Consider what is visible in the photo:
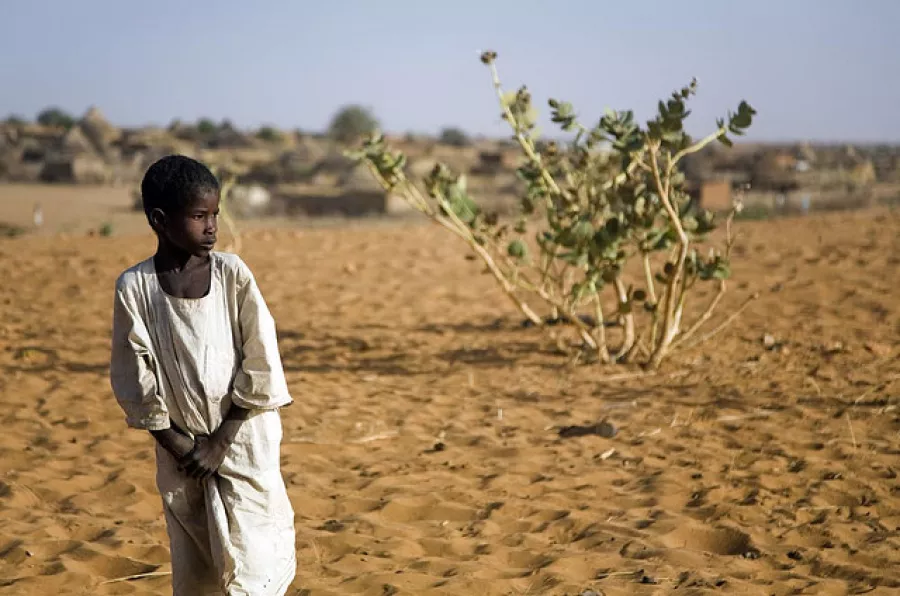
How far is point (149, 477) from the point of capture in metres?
4.08

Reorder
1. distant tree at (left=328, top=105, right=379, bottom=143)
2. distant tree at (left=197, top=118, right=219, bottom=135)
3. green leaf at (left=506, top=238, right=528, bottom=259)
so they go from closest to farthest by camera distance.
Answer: green leaf at (left=506, top=238, right=528, bottom=259), distant tree at (left=197, top=118, right=219, bottom=135), distant tree at (left=328, top=105, right=379, bottom=143)

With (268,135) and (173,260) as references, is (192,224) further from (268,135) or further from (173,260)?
(268,135)

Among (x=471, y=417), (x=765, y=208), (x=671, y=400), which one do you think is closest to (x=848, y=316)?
(x=671, y=400)

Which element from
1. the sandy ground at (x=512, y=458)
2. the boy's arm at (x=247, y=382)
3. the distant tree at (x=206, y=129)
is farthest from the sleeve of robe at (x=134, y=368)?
the distant tree at (x=206, y=129)

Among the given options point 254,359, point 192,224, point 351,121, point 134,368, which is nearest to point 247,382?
point 254,359

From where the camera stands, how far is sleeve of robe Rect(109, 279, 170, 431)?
2.12 meters

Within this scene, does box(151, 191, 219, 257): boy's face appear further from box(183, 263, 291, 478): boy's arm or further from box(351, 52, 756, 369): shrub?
box(351, 52, 756, 369): shrub

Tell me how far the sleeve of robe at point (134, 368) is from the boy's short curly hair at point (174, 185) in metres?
0.21

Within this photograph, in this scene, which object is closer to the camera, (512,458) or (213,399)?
(213,399)

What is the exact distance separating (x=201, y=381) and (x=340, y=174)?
2400 centimetres

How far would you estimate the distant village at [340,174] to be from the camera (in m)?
18.8

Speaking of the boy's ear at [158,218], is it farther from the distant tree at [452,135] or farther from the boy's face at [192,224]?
the distant tree at [452,135]

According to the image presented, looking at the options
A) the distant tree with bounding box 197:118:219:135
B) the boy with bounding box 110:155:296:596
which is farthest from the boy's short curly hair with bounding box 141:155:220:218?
the distant tree with bounding box 197:118:219:135

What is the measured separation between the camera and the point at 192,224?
2107 millimetres
